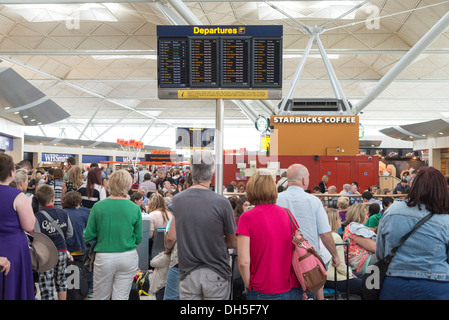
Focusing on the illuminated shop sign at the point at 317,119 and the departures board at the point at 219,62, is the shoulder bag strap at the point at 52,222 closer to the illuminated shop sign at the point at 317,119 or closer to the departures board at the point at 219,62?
the departures board at the point at 219,62

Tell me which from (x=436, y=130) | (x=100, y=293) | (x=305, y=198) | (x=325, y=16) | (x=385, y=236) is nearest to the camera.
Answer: (x=385, y=236)

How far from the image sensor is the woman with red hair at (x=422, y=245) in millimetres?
3035

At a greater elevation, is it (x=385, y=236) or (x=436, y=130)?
(x=436, y=130)

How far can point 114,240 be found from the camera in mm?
4406

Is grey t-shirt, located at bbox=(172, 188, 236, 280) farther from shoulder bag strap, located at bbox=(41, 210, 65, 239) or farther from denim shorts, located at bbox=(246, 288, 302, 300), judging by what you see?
shoulder bag strap, located at bbox=(41, 210, 65, 239)

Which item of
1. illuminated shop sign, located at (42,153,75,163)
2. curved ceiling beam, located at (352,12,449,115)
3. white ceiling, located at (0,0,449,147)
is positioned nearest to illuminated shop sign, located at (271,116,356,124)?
curved ceiling beam, located at (352,12,449,115)

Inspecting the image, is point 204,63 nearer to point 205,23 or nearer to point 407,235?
point 407,235

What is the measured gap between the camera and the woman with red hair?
3.04 m

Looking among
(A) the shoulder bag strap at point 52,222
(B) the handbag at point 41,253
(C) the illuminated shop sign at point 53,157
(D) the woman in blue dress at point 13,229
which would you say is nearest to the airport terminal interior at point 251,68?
(C) the illuminated shop sign at point 53,157

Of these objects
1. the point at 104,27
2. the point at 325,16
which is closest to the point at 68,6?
the point at 104,27

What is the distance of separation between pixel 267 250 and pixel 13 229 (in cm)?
209

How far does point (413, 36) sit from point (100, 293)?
2556 centimetres

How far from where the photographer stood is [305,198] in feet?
13.1
